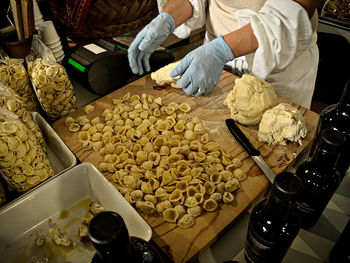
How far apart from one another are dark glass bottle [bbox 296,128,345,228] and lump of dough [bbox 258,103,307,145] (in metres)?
0.35

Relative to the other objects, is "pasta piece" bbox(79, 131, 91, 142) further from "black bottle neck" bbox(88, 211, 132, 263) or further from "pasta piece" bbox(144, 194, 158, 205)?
"black bottle neck" bbox(88, 211, 132, 263)

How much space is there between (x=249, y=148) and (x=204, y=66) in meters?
0.43

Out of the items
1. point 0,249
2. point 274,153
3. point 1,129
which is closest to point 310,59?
point 274,153

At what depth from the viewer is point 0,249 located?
814 mm

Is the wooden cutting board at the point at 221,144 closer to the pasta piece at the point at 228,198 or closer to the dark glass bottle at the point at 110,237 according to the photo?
the pasta piece at the point at 228,198

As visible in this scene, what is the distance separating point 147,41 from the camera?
4.70 ft

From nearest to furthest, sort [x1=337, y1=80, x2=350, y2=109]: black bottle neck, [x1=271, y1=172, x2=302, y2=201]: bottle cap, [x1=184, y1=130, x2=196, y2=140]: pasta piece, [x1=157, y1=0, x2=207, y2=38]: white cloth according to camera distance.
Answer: [x1=271, y1=172, x2=302, y2=201]: bottle cap
[x1=337, y1=80, x2=350, y2=109]: black bottle neck
[x1=184, y1=130, x2=196, y2=140]: pasta piece
[x1=157, y1=0, x2=207, y2=38]: white cloth

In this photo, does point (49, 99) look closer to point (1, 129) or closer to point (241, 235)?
point (1, 129)

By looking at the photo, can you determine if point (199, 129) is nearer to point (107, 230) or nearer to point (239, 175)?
point (239, 175)

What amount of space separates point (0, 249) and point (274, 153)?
977mm

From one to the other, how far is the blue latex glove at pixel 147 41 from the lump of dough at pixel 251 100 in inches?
21.4

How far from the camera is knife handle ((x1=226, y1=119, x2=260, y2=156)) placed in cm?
105

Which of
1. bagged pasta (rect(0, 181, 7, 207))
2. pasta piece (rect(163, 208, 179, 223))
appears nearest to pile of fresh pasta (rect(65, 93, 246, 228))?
pasta piece (rect(163, 208, 179, 223))

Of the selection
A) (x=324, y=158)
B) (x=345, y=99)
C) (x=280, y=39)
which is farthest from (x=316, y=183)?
(x=280, y=39)
